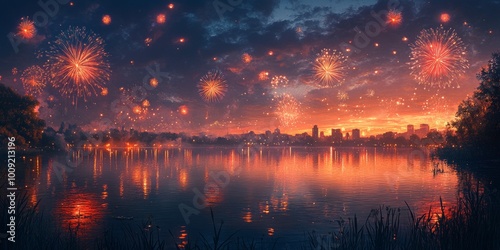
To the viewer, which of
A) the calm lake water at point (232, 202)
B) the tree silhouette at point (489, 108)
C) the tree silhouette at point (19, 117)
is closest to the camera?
the calm lake water at point (232, 202)

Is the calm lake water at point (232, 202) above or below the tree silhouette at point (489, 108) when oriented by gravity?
below

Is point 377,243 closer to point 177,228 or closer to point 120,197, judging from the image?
point 177,228

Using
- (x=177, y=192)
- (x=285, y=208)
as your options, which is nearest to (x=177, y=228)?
(x=285, y=208)

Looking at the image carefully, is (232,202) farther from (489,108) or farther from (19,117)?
(19,117)

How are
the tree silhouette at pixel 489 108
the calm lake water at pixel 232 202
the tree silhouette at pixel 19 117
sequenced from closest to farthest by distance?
the calm lake water at pixel 232 202
the tree silhouette at pixel 489 108
the tree silhouette at pixel 19 117

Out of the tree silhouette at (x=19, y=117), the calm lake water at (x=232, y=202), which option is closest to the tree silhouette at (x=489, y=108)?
the calm lake water at (x=232, y=202)

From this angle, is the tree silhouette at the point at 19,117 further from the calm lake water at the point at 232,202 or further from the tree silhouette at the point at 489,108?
the tree silhouette at the point at 489,108

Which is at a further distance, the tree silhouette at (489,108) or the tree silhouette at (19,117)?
the tree silhouette at (19,117)

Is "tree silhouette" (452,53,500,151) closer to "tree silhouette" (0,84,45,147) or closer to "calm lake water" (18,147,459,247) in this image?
"calm lake water" (18,147,459,247)

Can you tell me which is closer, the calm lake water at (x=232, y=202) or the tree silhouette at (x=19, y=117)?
the calm lake water at (x=232, y=202)
